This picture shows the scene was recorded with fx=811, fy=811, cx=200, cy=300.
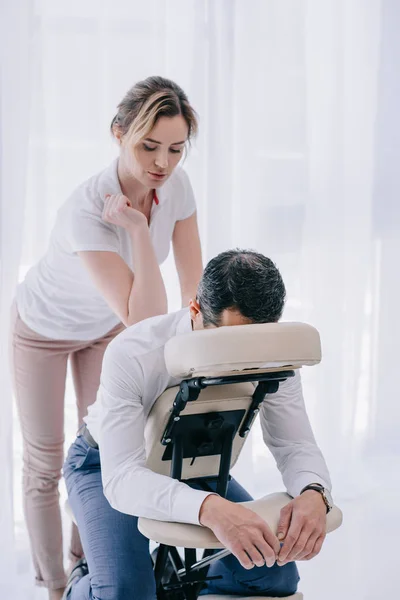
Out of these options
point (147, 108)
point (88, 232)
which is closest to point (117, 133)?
point (147, 108)

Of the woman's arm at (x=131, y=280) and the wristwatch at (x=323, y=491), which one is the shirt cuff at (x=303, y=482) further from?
the woman's arm at (x=131, y=280)

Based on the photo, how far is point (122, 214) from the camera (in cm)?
168

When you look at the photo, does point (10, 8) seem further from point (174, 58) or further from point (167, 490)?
point (167, 490)

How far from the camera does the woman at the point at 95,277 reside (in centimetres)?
168

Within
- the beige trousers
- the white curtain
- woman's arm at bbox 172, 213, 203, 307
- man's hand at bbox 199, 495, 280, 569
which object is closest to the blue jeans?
man's hand at bbox 199, 495, 280, 569

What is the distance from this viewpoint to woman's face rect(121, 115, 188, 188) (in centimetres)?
167

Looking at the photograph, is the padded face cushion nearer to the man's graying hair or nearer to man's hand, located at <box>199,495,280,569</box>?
the man's graying hair

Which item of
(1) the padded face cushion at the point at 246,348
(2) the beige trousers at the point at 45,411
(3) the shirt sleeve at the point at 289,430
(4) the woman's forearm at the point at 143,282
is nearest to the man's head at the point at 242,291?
(1) the padded face cushion at the point at 246,348

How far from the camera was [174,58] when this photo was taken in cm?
256

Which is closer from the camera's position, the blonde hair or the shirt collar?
the shirt collar

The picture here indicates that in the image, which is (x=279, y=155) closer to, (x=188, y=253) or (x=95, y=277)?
(x=188, y=253)

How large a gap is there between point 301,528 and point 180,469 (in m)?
0.23

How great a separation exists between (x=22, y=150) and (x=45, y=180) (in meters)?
0.23

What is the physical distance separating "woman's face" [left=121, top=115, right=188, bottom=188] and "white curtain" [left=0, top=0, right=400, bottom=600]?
0.64 metres
